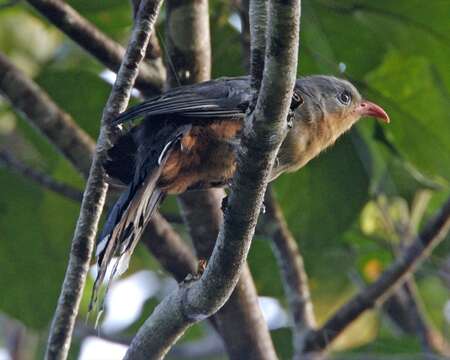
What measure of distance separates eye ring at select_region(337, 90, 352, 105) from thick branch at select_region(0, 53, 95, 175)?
1388mm

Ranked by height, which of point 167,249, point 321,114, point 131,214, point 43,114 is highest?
point 131,214

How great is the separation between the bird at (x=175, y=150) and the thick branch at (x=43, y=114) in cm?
51

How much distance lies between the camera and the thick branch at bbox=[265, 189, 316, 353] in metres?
5.05

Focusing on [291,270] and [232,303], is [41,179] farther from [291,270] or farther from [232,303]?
[291,270]

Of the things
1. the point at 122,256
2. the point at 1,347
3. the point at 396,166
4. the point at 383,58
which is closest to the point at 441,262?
the point at 396,166

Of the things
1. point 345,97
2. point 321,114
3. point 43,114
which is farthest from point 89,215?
point 345,97

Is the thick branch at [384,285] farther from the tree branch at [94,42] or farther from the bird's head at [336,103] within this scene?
the tree branch at [94,42]

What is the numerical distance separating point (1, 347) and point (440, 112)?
562 cm

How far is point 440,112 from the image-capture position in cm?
511

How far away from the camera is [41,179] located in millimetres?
4957

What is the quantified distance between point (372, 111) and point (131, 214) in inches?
77.8

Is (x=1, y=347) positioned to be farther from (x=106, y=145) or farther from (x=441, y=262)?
(x=106, y=145)

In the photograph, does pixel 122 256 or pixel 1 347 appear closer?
pixel 122 256

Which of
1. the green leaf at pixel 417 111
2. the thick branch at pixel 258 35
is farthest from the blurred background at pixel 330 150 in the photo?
the thick branch at pixel 258 35
